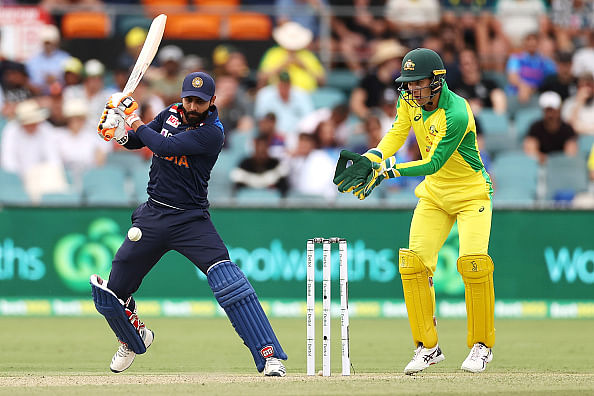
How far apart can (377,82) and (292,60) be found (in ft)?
4.56

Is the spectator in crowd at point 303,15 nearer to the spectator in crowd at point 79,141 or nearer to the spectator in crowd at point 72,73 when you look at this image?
the spectator in crowd at point 72,73

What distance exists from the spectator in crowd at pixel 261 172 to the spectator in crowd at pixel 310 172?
0.72ft

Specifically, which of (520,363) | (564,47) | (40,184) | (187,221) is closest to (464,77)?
(564,47)

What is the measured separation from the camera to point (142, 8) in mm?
17203

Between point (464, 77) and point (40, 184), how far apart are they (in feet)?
21.3

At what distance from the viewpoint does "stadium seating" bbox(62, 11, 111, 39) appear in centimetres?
1714

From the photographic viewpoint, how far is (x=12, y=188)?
1433 centimetres

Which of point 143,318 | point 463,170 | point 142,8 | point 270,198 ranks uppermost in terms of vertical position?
point 142,8

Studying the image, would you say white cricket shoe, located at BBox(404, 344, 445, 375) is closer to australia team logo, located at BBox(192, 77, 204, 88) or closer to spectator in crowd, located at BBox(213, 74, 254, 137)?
australia team logo, located at BBox(192, 77, 204, 88)

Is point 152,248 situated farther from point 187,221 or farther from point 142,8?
point 142,8

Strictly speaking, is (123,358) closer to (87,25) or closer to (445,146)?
(445,146)

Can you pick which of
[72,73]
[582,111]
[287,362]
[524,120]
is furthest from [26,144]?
[582,111]

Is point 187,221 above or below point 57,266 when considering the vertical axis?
above

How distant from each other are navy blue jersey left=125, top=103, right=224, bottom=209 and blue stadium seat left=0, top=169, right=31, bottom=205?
667cm
